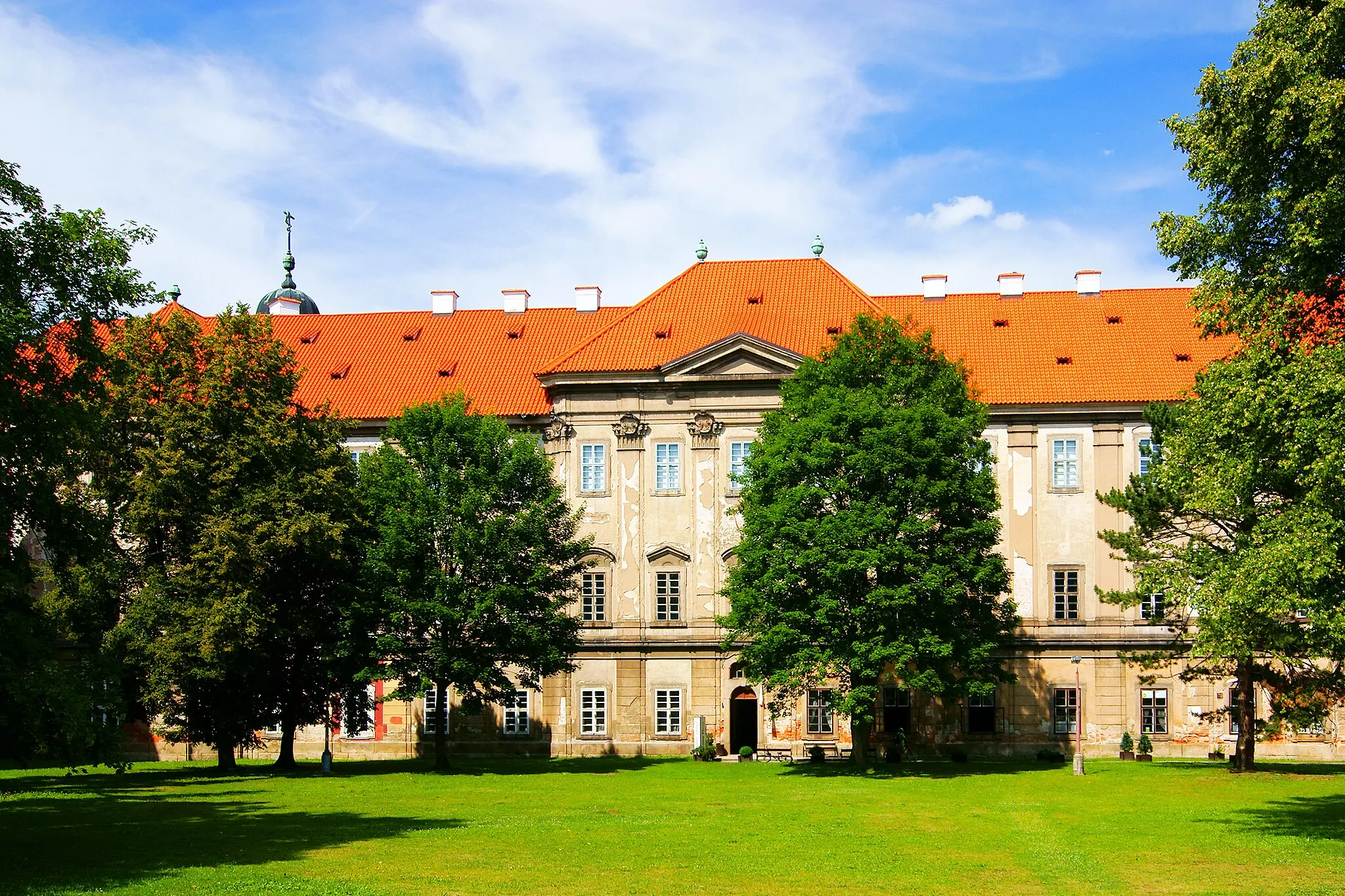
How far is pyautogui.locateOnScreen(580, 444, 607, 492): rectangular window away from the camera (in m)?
54.2

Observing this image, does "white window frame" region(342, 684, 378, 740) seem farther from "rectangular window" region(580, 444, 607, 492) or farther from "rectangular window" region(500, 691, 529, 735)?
"rectangular window" region(580, 444, 607, 492)

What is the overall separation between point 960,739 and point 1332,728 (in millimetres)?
12973

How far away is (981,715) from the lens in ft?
173

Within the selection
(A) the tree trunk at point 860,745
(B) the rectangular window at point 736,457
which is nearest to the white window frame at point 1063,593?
(A) the tree trunk at point 860,745

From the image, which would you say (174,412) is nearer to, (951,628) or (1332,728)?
(951,628)

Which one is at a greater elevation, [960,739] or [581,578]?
[581,578]

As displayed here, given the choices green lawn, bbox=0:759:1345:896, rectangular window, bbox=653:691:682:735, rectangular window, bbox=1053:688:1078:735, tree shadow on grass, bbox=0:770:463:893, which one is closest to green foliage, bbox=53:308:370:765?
green lawn, bbox=0:759:1345:896

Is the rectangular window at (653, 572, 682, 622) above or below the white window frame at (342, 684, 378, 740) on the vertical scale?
above

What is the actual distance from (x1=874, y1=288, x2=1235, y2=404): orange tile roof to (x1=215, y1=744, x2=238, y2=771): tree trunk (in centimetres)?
2854

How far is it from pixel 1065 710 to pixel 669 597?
15127mm

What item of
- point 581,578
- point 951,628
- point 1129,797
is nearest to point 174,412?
point 581,578

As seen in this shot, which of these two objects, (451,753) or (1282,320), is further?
(451,753)

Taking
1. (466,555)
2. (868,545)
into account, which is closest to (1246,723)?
(868,545)

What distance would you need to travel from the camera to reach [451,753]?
53875 millimetres
